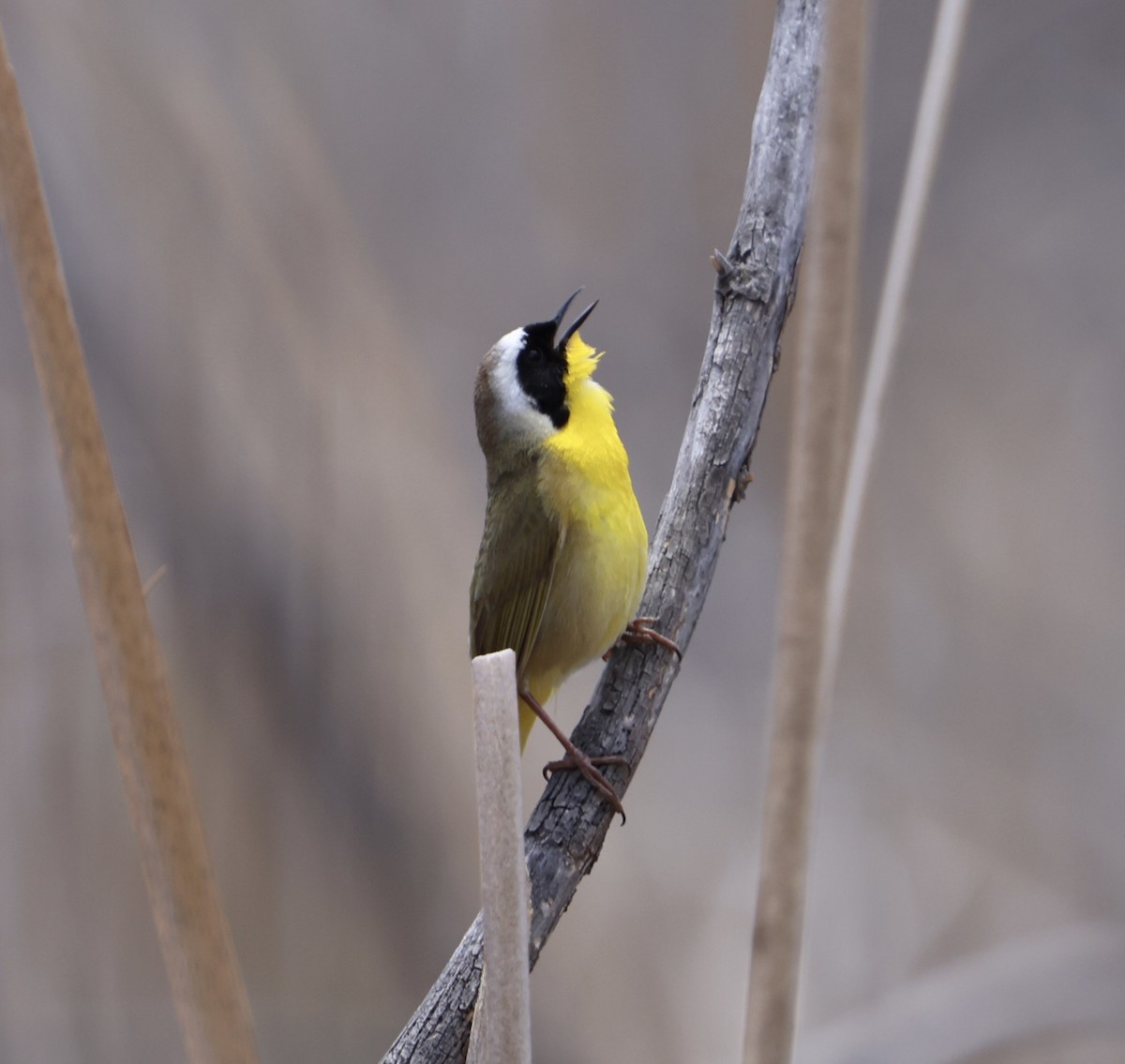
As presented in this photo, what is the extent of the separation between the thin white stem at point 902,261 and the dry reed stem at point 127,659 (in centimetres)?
53

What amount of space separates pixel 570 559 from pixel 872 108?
6.44ft

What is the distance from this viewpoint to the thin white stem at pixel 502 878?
83 centimetres

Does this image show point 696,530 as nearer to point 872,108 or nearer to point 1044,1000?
point 1044,1000

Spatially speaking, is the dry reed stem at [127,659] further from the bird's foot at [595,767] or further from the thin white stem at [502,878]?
the bird's foot at [595,767]

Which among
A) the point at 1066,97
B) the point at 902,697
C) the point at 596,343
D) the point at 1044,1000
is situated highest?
the point at 1066,97

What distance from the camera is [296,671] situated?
241 centimetres

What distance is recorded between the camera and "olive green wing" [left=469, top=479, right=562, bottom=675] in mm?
1877

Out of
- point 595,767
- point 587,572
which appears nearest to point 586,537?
point 587,572

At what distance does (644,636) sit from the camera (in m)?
1.72

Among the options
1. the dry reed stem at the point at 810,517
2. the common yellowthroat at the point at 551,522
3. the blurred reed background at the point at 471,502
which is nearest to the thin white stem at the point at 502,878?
the dry reed stem at the point at 810,517

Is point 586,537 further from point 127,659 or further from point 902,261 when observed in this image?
point 127,659

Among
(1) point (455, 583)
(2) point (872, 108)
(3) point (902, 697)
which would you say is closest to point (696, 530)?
(1) point (455, 583)

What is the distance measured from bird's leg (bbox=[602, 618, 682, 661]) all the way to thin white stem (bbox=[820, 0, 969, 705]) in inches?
27.3

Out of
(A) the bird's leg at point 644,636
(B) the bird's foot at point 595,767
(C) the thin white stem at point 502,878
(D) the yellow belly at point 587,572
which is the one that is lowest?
(C) the thin white stem at point 502,878
